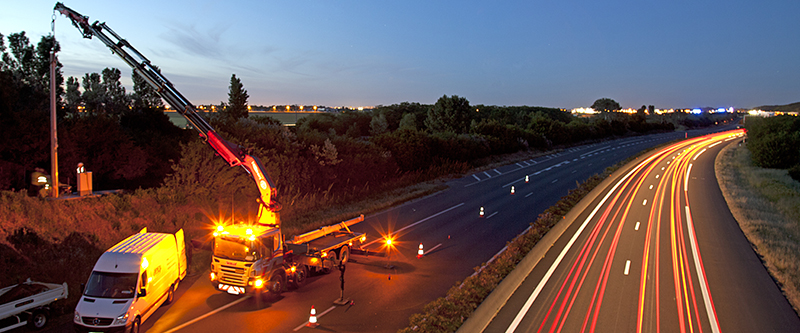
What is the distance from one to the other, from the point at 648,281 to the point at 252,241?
12.6 metres

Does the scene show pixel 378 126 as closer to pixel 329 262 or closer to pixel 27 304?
pixel 329 262

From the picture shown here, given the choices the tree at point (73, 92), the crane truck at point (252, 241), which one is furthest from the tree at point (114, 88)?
the crane truck at point (252, 241)

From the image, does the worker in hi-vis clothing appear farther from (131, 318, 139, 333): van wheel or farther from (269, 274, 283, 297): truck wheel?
(269, 274, 283, 297): truck wheel

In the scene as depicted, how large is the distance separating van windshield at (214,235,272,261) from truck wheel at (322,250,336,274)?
2566 mm

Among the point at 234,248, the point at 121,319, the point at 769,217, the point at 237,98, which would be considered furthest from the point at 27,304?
the point at 237,98

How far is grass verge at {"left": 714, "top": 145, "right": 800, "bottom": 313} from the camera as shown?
15.9 metres

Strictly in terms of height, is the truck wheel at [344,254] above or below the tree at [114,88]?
below

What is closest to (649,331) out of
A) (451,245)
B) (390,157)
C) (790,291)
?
(790,291)

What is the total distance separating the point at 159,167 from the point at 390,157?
18.3 m

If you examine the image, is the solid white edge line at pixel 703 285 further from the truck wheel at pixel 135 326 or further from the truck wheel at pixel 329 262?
the truck wheel at pixel 135 326

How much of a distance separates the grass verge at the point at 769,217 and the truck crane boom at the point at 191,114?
52.0 feet

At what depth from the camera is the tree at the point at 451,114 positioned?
83812 mm

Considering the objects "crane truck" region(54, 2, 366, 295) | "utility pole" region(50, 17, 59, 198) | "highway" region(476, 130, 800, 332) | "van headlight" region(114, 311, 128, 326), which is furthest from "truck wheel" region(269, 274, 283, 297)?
"utility pole" region(50, 17, 59, 198)

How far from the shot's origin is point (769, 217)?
26.1 m
